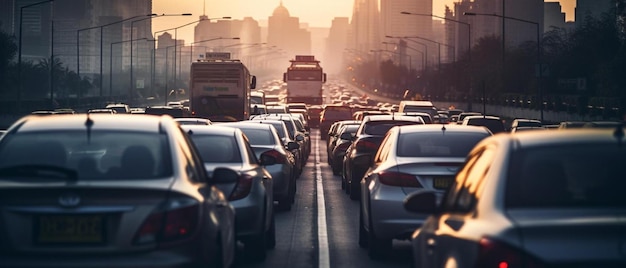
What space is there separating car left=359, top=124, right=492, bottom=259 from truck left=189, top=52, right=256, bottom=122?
1478 inches

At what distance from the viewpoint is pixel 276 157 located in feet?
70.6

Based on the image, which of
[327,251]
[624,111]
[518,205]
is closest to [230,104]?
[624,111]

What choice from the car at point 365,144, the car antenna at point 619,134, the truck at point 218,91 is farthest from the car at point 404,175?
the truck at point 218,91

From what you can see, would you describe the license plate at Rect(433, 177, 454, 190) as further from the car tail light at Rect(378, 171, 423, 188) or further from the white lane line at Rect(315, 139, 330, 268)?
the white lane line at Rect(315, 139, 330, 268)

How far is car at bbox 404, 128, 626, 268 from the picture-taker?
257 inches

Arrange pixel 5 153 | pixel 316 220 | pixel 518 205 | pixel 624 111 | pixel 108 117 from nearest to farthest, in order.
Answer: pixel 518 205, pixel 5 153, pixel 108 117, pixel 316 220, pixel 624 111

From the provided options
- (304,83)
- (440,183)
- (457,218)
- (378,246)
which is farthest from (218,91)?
(304,83)

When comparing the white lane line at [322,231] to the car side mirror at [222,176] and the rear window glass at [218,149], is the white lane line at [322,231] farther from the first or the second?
the car side mirror at [222,176]

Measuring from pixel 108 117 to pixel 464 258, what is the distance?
12.7 feet

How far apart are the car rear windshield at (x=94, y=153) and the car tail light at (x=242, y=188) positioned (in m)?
4.57

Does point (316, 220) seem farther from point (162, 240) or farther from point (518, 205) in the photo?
point (518, 205)

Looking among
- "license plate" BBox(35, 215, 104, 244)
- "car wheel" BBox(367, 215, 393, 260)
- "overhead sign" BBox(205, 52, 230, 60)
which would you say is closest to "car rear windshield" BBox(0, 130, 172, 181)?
"license plate" BBox(35, 215, 104, 244)

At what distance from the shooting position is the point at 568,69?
98.1m

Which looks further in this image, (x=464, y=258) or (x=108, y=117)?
(x=108, y=117)
